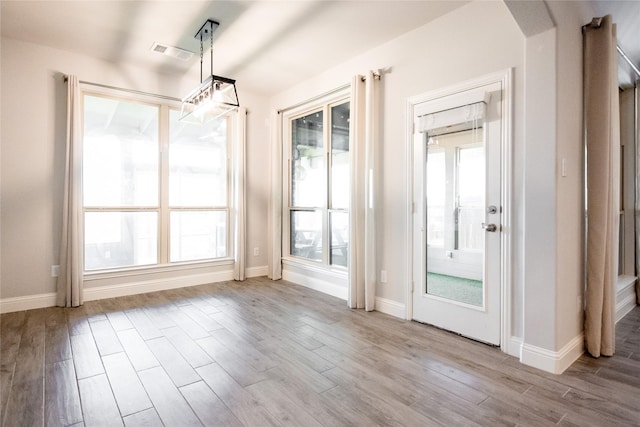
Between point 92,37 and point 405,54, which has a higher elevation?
point 92,37

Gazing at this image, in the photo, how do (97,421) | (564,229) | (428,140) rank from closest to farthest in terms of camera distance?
1. (97,421)
2. (564,229)
3. (428,140)

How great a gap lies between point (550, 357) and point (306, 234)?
3.29 meters

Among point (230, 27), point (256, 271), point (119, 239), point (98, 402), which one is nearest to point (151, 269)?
point (119, 239)

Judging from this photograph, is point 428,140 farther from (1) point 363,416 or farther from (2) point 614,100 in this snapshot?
(1) point 363,416

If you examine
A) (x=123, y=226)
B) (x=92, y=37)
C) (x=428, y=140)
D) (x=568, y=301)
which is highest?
(x=92, y=37)

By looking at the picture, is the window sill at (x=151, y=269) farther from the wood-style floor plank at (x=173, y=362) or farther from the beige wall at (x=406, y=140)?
the wood-style floor plank at (x=173, y=362)

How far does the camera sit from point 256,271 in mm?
5324

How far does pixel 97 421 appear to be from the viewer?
1.76 m

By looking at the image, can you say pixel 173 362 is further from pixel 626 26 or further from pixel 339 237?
pixel 626 26

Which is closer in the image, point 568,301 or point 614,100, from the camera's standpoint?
point 568,301

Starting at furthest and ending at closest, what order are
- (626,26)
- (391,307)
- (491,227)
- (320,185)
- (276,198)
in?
(276,198)
(320,185)
(391,307)
(626,26)
(491,227)

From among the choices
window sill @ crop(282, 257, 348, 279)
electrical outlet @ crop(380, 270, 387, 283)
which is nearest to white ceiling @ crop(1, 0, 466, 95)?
electrical outlet @ crop(380, 270, 387, 283)

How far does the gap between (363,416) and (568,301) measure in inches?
71.4

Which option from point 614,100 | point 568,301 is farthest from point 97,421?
point 614,100
